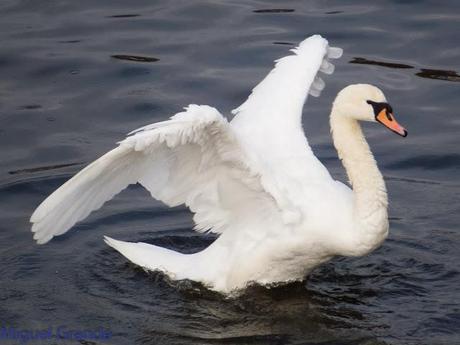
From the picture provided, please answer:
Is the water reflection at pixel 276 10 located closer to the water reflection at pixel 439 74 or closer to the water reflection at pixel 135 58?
the water reflection at pixel 135 58

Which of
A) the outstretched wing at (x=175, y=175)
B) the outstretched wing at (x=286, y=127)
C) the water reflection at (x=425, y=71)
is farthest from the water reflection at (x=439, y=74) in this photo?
the outstretched wing at (x=175, y=175)

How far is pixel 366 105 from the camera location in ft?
27.3

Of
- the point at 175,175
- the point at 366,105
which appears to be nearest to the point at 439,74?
the point at 366,105

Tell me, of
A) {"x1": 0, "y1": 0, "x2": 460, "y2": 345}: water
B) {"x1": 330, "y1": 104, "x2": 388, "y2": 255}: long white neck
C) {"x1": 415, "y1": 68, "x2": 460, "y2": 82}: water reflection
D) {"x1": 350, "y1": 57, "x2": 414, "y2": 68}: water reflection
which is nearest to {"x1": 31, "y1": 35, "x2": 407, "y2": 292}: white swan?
{"x1": 330, "y1": 104, "x2": 388, "y2": 255}: long white neck

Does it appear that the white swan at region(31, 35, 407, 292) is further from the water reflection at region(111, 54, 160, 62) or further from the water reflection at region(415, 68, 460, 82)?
the water reflection at region(111, 54, 160, 62)

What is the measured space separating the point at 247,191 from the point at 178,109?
13.6 feet

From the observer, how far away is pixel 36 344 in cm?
802

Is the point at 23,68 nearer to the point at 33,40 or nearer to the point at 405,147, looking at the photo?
the point at 33,40

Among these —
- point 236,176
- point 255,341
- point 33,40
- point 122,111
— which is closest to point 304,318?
point 255,341

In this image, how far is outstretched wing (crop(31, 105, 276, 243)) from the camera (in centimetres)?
766

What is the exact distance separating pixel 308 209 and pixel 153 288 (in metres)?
1.50

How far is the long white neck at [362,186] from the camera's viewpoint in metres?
8.15

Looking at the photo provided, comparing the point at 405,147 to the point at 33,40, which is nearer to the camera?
the point at 405,147

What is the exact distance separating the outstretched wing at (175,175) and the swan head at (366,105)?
86 cm
